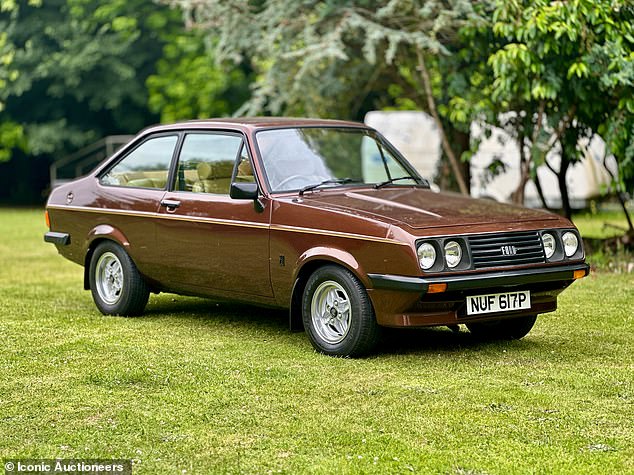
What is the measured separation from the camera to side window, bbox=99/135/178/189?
9.49 meters

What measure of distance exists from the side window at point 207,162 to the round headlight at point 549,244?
7.86 ft

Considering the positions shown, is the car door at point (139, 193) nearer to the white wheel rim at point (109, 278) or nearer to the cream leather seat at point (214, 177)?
the white wheel rim at point (109, 278)

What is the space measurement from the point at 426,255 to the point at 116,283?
342 centimetres

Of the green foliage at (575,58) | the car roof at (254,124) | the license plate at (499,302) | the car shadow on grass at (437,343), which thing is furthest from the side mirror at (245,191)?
the green foliage at (575,58)

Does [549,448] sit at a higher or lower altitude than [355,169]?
lower

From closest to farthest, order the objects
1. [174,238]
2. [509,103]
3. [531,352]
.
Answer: [531,352] → [174,238] → [509,103]

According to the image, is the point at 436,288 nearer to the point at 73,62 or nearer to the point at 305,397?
the point at 305,397

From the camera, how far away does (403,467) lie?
532 cm

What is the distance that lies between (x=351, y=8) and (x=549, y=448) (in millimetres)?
10962

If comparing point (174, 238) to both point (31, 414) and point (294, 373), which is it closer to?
point (294, 373)

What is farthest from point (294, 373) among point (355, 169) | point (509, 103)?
point (509, 103)

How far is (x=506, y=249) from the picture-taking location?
7.77 metres

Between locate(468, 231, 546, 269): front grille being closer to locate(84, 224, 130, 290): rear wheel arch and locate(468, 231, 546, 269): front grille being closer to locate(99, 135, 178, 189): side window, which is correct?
locate(99, 135, 178, 189): side window

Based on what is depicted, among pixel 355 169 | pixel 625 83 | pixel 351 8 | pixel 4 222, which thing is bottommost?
pixel 4 222
